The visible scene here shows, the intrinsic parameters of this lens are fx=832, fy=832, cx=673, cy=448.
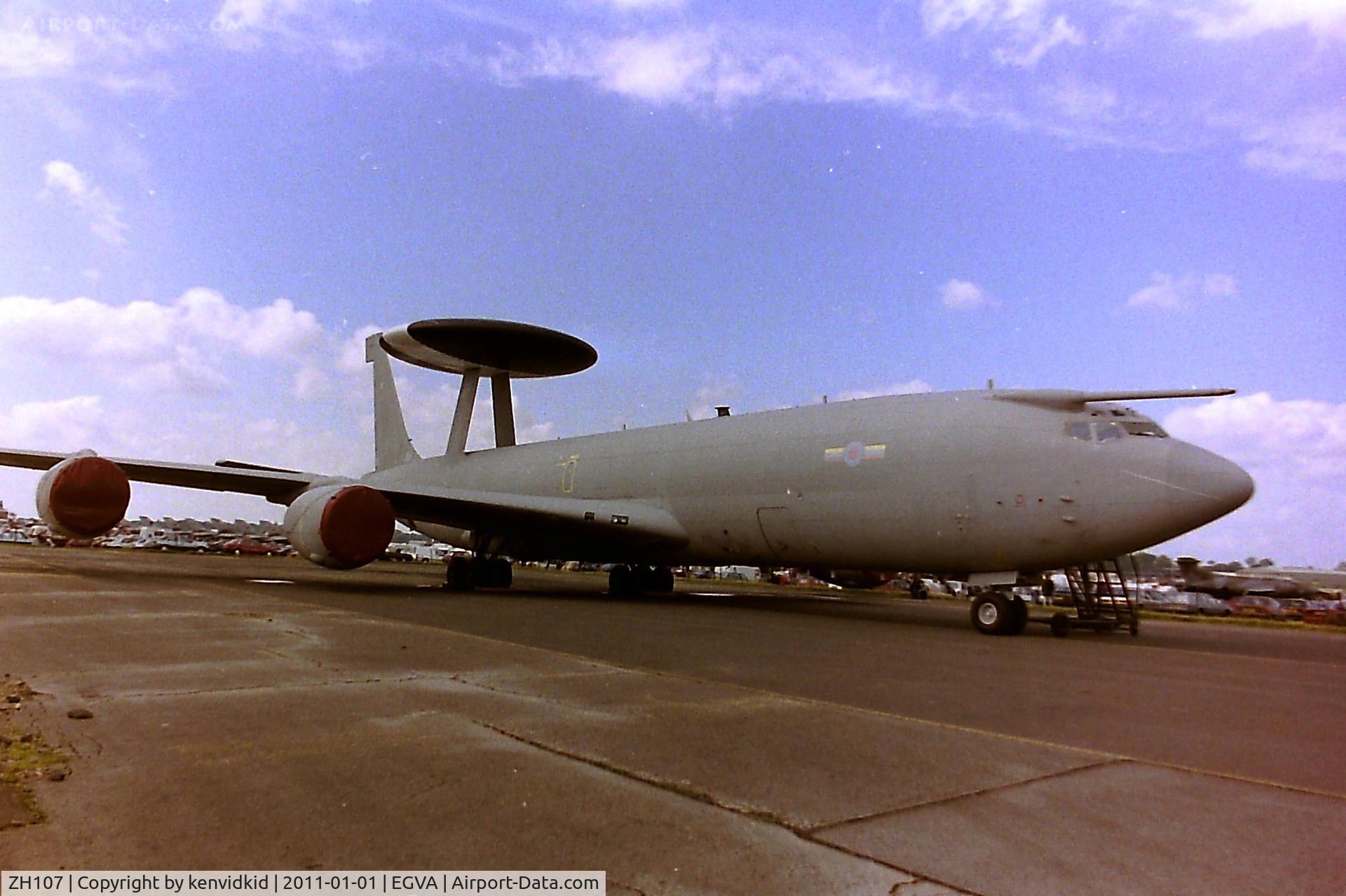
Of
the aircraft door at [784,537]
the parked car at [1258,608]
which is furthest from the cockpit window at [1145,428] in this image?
the parked car at [1258,608]

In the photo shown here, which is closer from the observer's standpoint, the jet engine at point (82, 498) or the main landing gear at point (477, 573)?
the jet engine at point (82, 498)

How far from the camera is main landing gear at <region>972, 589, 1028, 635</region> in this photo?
12375mm

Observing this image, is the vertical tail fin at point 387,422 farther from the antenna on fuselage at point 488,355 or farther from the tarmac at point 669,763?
the tarmac at point 669,763

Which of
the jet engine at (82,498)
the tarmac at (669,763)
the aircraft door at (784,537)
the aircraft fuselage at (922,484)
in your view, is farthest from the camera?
the jet engine at (82,498)

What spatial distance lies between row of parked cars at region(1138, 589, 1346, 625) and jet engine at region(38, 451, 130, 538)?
2817 cm

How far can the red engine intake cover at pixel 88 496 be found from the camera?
1689 cm

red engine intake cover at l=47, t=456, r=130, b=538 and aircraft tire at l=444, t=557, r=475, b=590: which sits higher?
red engine intake cover at l=47, t=456, r=130, b=538

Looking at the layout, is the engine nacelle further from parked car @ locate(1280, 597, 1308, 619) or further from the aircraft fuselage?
parked car @ locate(1280, 597, 1308, 619)

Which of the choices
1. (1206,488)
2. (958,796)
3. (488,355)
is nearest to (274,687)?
(958,796)

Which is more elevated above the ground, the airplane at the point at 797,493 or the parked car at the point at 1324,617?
the airplane at the point at 797,493

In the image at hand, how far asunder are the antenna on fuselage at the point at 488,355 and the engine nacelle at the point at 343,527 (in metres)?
9.84

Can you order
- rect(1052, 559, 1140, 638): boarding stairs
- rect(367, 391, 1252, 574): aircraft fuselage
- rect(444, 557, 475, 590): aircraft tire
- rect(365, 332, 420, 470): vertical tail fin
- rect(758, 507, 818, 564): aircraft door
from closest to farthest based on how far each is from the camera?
rect(367, 391, 1252, 574): aircraft fuselage, rect(1052, 559, 1140, 638): boarding stairs, rect(758, 507, 818, 564): aircraft door, rect(444, 557, 475, 590): aircraft tire, rect(365, 332, 420, 470): vertical tail fin

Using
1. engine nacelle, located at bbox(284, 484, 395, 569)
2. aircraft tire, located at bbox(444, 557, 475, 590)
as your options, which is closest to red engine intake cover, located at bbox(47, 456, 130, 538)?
engine nacelle, located at bbox(284, 484, 395, 569)

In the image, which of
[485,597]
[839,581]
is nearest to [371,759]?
[485,597]
